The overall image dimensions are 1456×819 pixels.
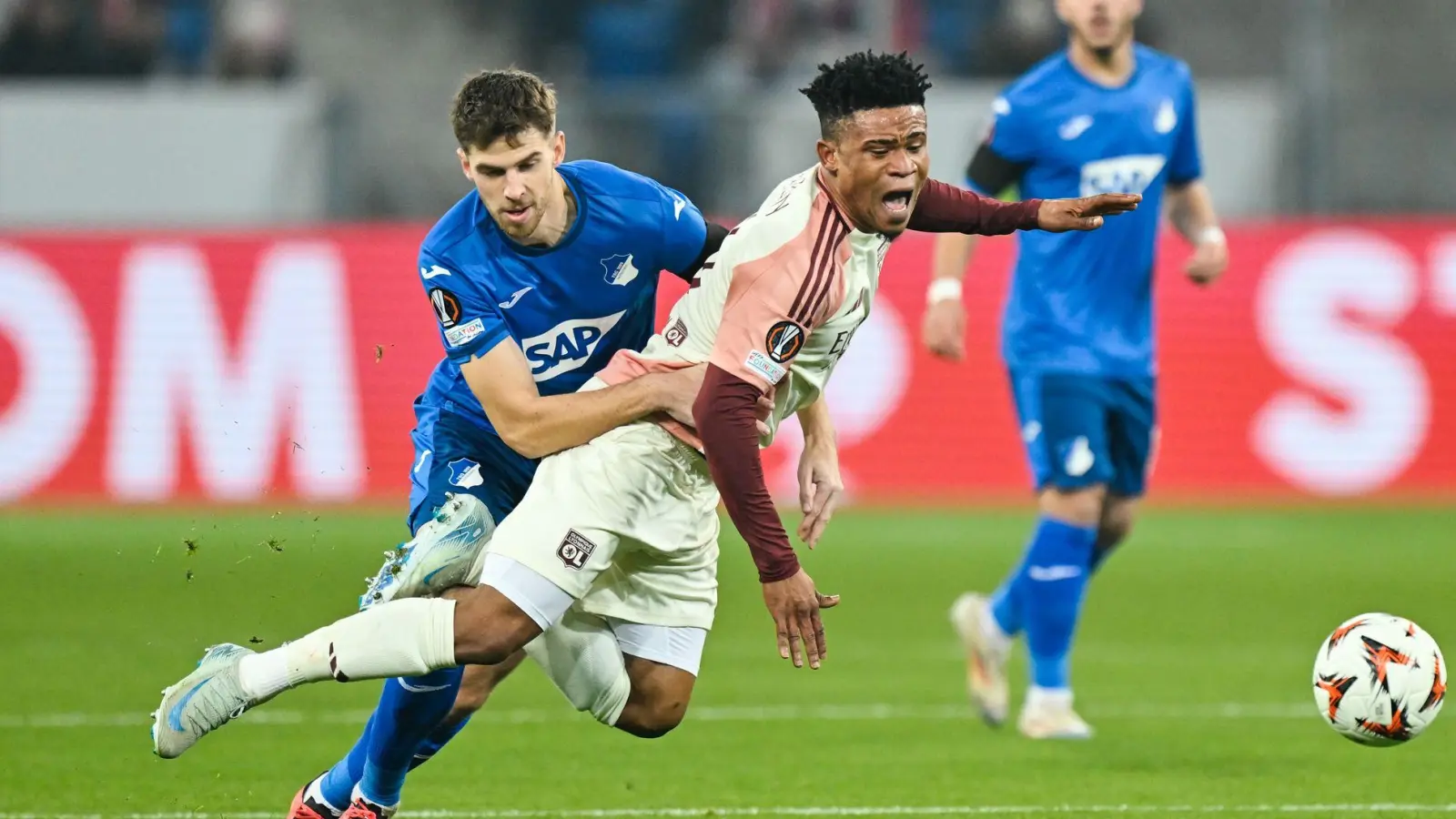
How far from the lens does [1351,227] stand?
1251 cm

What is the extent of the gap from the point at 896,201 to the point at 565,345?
3.34 ft

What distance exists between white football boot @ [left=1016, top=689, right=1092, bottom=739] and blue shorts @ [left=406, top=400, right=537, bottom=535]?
7.62ft

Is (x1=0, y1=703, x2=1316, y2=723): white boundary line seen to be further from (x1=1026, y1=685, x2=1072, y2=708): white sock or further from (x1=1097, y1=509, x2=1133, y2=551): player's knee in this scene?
(x1=1097, y1=509, x2=1133, y2=551): player's knee

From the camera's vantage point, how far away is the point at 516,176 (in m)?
4.79

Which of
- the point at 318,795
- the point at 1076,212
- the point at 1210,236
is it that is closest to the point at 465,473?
the point at 318,795

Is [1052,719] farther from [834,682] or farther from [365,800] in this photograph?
[365,800]

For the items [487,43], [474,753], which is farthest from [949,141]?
[474,753]

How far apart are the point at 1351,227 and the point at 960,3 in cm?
414

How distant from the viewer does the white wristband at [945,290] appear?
7.02 meters

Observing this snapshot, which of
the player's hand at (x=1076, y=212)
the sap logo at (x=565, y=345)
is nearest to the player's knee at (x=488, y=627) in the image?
the sap logo at (x=565, y=345)

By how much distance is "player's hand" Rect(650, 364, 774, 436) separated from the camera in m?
4.75

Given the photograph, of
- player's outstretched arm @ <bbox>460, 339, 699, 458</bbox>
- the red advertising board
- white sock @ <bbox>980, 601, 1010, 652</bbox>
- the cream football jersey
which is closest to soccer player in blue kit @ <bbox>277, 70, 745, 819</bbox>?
player's outstretched arm @ <bbox>460, 339, 699, 458</bbox>

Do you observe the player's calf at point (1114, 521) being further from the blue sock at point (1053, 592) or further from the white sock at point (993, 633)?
the white sock at point (993, 633)

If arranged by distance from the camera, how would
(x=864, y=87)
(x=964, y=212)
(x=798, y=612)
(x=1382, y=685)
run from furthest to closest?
1. (x=1382, y=685)
2. (x=964, y=212)
3. (x=864, y=87)
4. (x=798, y=612)
